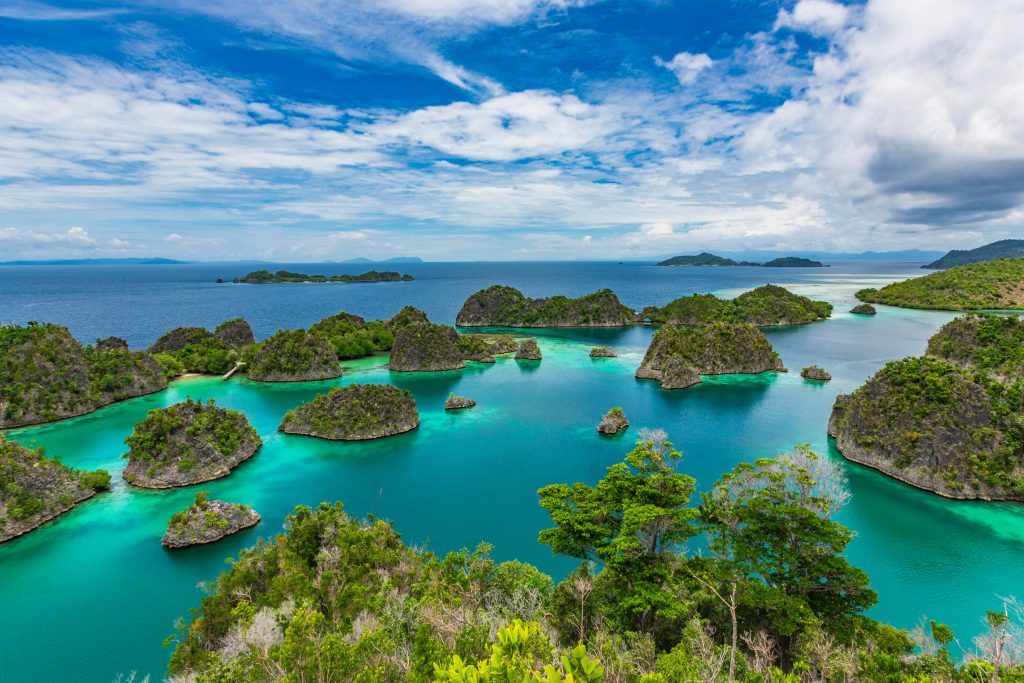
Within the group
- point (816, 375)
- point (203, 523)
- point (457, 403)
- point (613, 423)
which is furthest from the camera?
point (816, 375)

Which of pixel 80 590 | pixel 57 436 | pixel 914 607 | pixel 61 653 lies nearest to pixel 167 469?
pixel 80 590

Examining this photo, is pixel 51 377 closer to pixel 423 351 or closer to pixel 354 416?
pixel 354 416

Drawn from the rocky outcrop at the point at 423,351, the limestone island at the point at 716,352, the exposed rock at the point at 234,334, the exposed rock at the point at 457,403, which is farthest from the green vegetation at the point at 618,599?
the exposed rock at the point at 234,334

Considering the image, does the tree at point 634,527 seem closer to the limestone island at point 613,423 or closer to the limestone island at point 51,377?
the limestone island at point 613,423

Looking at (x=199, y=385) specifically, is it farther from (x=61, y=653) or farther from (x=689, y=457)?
(x=689, y=457)

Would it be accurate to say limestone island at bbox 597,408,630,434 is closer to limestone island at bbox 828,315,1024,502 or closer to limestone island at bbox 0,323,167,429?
limestone island at bbox 828,315,1024,502


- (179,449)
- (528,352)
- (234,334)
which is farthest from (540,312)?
(179,449)
